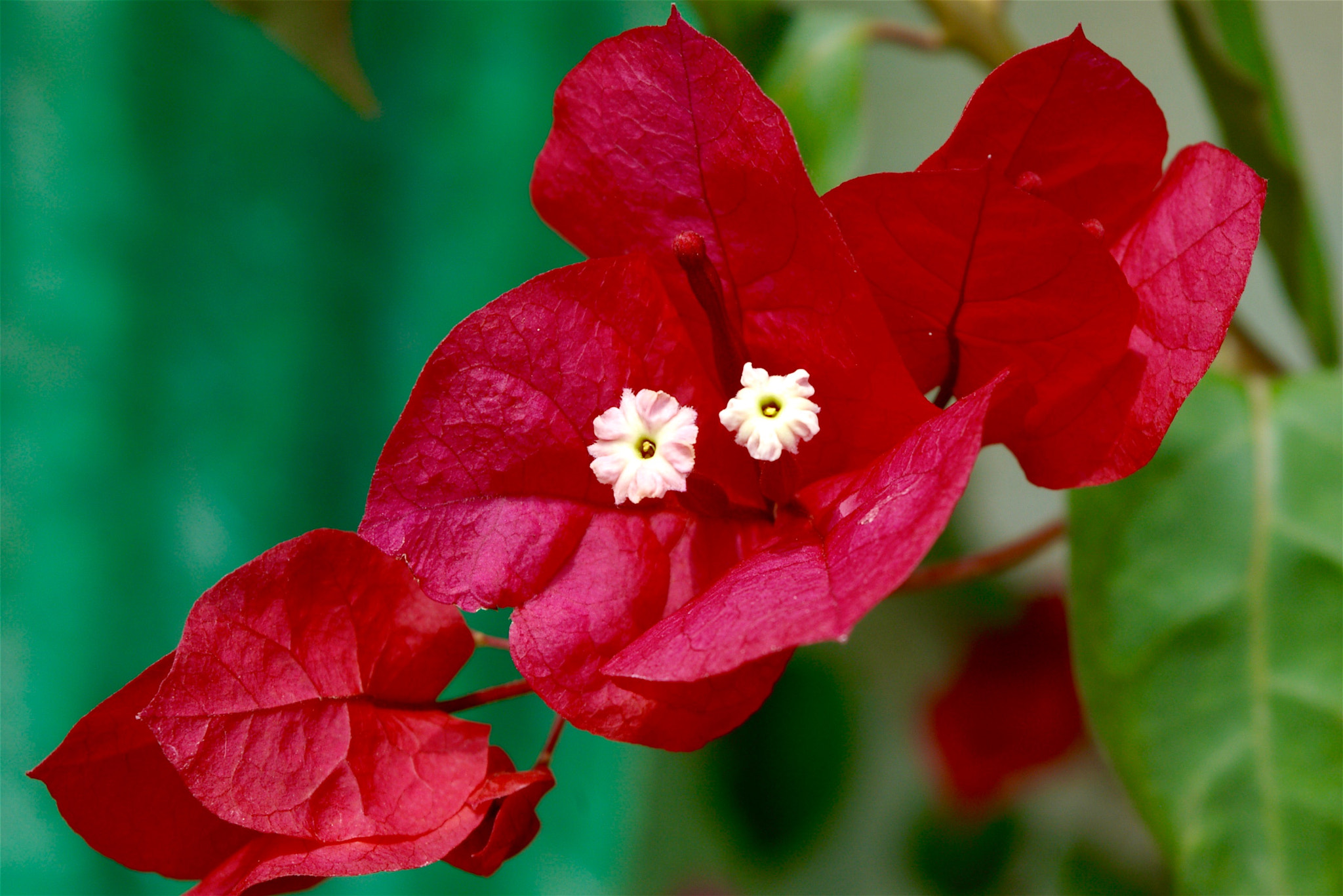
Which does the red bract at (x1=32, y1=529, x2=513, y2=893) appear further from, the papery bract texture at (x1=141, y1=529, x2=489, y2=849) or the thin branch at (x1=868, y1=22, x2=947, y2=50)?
the thin branch at (x1=868, y1=22, x2=947, y2=50)

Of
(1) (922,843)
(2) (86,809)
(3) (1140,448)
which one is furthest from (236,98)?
(1) (922,843)

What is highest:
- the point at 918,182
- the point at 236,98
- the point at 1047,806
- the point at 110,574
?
the point at 236,98

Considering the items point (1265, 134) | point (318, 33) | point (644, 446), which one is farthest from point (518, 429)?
point (1265, 134)

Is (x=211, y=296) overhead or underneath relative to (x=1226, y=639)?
overhead

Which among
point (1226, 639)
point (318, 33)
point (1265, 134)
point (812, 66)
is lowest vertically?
point (1226, 639)

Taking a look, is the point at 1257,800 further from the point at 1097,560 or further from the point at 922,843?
the point at 922,843

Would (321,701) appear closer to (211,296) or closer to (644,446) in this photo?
(644,446)
